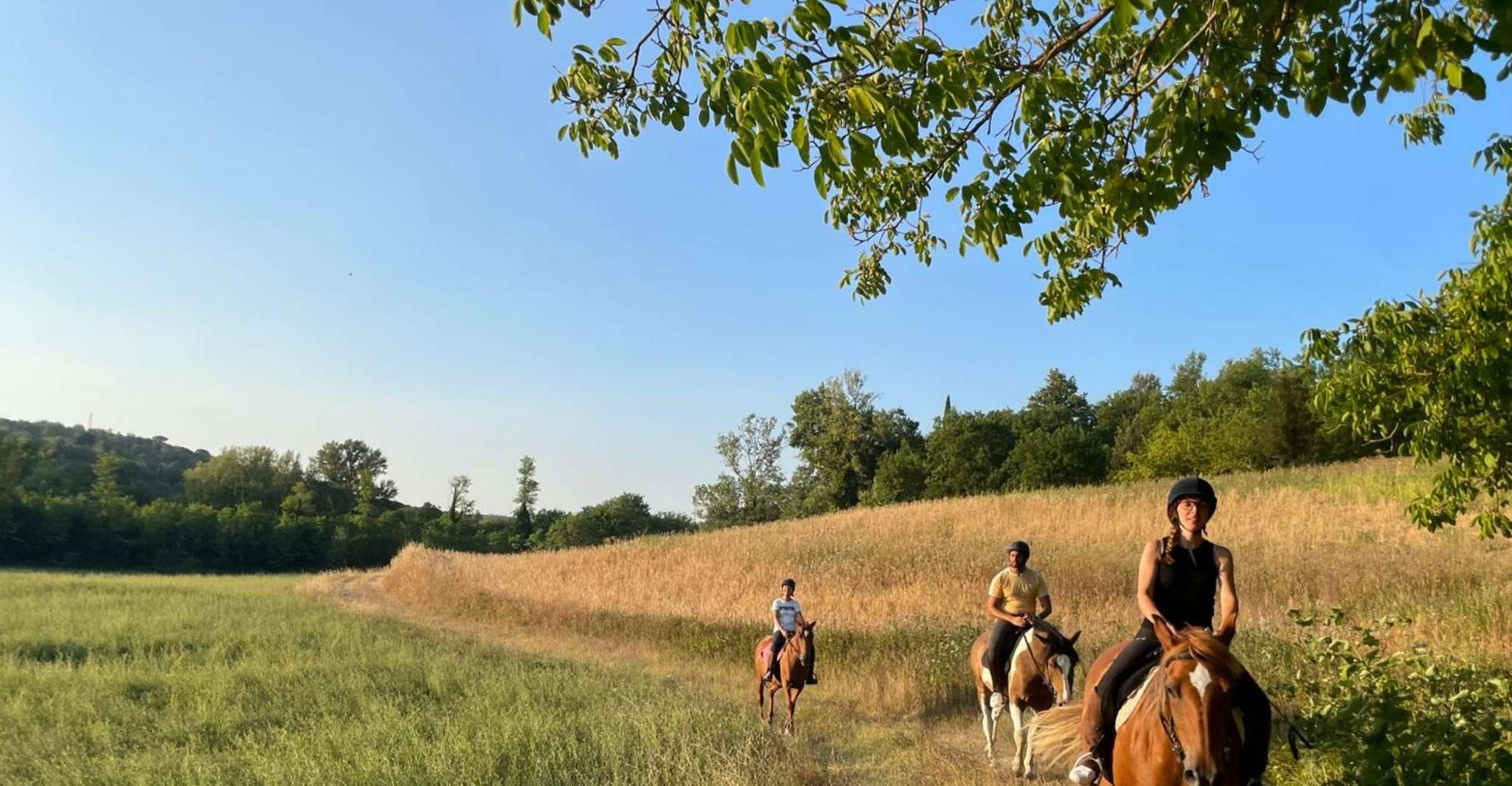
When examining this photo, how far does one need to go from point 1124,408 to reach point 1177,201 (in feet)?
286

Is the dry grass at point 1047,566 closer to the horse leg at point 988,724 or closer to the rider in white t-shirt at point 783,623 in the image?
the rider in white t-shirt at point 783,623

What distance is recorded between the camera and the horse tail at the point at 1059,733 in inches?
203

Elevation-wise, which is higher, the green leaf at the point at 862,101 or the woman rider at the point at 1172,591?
the green leaf at the point at 862,101

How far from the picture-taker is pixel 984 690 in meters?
8.18

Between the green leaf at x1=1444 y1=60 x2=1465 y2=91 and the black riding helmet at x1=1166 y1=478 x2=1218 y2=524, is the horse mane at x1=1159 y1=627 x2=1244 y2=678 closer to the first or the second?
the black riding helmet at x1=1166 y1=478 x2=1218 y2=524

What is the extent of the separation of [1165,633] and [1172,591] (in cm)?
54

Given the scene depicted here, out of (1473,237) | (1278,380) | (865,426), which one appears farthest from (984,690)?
(865,426)

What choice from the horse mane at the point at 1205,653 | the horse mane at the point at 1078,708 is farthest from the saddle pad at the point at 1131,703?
the horse mane at the point at 1205,653

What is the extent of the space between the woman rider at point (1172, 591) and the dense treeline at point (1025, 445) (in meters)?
49.1

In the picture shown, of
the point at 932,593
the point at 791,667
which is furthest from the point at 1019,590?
the point at 932,593

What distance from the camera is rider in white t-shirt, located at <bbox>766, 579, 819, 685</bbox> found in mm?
10242

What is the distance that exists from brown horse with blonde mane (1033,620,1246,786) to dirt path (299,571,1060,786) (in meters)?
3.54

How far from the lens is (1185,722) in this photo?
3.62 m

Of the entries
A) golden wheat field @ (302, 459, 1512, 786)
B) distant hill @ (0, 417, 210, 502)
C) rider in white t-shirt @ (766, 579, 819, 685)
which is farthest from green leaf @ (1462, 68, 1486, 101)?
distant hill @ (0, 417, 210, 502)
